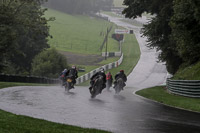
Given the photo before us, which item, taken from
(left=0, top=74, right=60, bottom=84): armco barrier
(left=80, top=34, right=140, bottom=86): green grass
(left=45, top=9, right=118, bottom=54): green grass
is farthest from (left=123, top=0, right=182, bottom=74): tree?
(left=45, top=9, right=118, bottom=54): green grass

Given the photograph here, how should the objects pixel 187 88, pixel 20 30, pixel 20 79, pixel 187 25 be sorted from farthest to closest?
pixel 20 30
pixel 20 79
pixel 187 25
pixel 187 88

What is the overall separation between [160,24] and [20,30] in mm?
28219

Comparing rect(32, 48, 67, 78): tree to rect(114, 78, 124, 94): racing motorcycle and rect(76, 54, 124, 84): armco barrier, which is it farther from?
rect(114, 78, 124, 94): racing motorcycle

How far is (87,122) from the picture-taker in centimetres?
1148

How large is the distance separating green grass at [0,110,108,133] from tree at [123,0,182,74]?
23.8m

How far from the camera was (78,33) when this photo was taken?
5172 inches

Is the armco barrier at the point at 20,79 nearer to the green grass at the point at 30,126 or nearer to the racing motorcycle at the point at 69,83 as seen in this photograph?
the racing motorcycle at the point at 69,83

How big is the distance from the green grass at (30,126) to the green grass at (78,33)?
85.1 metres

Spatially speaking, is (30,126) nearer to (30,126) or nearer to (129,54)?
(30,126)

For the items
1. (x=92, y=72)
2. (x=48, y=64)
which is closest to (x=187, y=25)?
(x=92, y=72)

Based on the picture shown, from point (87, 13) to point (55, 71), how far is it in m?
114

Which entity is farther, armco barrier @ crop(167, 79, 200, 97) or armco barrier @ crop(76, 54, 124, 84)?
armco barrier @ crop(76, 54, 124, 84)

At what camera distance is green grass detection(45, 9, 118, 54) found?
10369 centimetres

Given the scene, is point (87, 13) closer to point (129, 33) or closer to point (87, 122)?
point (129, 33)
